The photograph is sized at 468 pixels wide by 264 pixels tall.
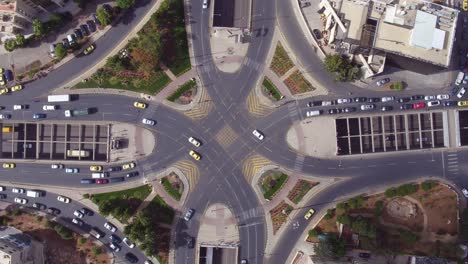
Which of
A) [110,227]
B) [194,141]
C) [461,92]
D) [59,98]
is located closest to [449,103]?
[461,92]

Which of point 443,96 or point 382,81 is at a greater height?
point 382,81

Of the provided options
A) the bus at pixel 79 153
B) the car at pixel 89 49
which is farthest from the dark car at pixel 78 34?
the bus at pixel 79 153

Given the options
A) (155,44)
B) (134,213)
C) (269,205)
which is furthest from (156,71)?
(269,205)

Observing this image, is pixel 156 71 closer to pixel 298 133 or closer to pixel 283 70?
pixel 283 70

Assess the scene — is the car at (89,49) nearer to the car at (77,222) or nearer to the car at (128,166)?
the car at (128,166)

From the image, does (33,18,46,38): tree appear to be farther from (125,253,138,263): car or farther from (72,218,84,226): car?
(125,253,138,263): car

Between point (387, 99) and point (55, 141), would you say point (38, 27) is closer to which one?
point (55, 141)

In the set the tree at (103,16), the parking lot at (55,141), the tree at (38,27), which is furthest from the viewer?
the parking lot at (55,141)
